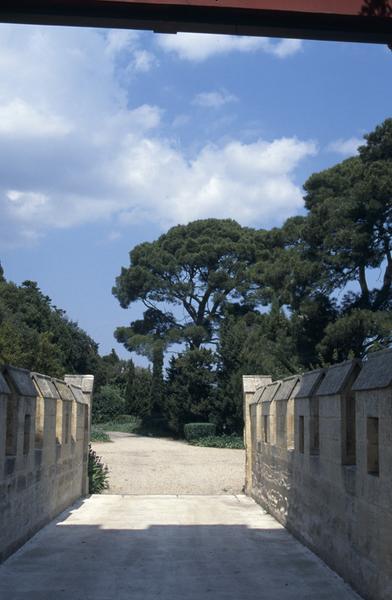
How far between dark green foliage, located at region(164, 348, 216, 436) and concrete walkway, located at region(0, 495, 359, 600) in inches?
987

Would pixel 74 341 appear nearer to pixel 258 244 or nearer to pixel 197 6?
pixel 258 244

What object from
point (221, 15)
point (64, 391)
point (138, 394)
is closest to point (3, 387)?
point (221, 15)

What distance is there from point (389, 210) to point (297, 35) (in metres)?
23.2

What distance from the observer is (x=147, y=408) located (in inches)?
1763

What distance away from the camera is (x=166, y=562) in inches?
352

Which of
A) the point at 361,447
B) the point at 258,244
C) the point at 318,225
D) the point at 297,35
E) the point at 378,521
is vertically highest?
the point at 258,244

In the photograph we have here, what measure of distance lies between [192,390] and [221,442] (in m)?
4.02

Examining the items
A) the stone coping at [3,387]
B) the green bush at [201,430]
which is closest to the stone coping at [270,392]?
the stone coping at [3,387]

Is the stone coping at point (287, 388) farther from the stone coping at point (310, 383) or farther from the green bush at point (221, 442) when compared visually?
the green bush at point (221, 442)

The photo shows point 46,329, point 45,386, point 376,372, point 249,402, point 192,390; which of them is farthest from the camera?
point 46,329

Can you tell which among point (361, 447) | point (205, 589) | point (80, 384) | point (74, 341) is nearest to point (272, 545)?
point (205, 589)

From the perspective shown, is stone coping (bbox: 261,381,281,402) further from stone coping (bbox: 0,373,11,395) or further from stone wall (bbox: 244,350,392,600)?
stone coping (bbox: 0,373,11,395)

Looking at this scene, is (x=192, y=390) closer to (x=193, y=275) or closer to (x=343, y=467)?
(x=193, y=275)

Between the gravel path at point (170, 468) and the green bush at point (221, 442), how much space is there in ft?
2.73
